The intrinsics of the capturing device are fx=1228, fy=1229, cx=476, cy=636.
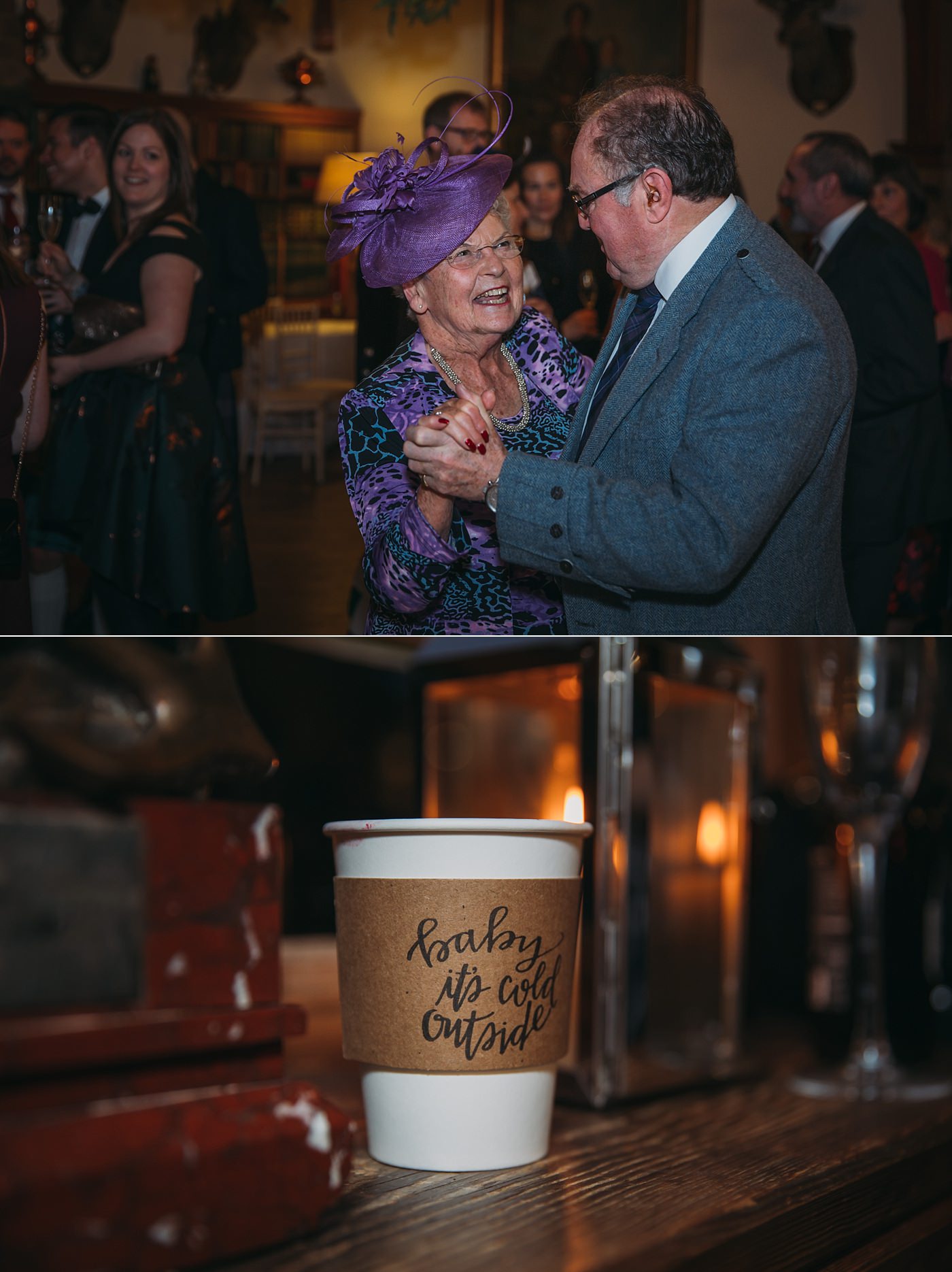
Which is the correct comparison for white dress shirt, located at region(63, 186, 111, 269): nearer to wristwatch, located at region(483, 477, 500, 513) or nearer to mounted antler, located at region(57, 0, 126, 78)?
mounted antler, located at region(57, 0, 126, 78)

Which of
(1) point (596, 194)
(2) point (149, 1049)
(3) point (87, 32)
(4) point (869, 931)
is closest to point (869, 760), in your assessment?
(4) point (869, 931)

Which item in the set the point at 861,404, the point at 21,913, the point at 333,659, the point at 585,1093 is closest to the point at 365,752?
the point at 333,659

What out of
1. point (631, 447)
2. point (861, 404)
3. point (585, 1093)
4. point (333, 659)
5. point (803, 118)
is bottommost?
point (585, 1093)

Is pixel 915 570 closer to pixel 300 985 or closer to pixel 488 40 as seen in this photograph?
pixel 488 40

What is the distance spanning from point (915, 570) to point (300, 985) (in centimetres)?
88

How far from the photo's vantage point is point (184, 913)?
52cm

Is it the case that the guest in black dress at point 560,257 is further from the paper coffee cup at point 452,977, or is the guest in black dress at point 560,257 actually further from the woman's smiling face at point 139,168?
the woman's smiling face at point 139,168

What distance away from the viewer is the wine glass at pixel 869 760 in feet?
3.13

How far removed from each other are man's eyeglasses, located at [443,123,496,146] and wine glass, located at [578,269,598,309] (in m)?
0.15

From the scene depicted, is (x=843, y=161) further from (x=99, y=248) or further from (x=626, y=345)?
(x=99, y=248)

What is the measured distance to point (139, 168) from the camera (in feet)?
5.06

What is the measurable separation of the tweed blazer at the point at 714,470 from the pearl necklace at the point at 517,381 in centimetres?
8

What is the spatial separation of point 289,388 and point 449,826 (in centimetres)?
145

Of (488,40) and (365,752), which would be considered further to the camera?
(488,40)
